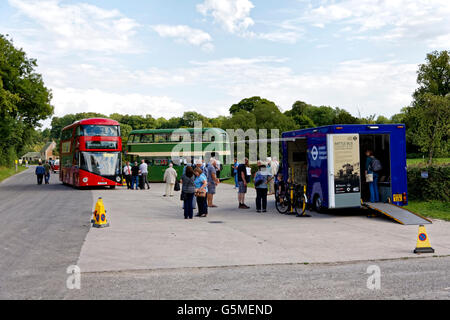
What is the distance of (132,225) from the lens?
42.1ft

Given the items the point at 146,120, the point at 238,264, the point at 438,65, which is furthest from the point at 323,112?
the point at 238,264

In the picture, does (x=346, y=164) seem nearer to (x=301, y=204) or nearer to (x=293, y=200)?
(x=301, y=204)

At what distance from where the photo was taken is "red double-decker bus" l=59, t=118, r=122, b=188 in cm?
2883

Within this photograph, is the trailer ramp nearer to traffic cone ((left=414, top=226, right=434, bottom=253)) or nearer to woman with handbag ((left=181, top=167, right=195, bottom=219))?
traffic cone ((left=414, top=226, right=434, bottom=253))

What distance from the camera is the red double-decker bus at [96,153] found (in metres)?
28.8

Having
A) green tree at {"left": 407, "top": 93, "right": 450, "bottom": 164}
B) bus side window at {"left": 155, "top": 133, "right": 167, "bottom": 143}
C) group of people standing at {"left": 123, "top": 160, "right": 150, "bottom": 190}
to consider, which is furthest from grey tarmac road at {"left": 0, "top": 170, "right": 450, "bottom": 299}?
bus side window at {"left": 155, "top": 133, "right": 167, "bottom": 143}

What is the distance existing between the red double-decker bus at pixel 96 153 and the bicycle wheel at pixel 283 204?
16.1m

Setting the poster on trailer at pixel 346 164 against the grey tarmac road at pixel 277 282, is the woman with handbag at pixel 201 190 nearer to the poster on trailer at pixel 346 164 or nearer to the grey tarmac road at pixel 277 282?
the poster on trailer at pixel 346 164

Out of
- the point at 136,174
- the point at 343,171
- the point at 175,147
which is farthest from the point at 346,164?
the point at 175,147

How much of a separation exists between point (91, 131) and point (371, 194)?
19039 mm

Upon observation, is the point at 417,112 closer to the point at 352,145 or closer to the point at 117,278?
the point at 352,145

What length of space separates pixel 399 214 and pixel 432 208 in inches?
118

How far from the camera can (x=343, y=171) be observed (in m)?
14.2

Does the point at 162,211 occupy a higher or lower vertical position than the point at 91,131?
lower
